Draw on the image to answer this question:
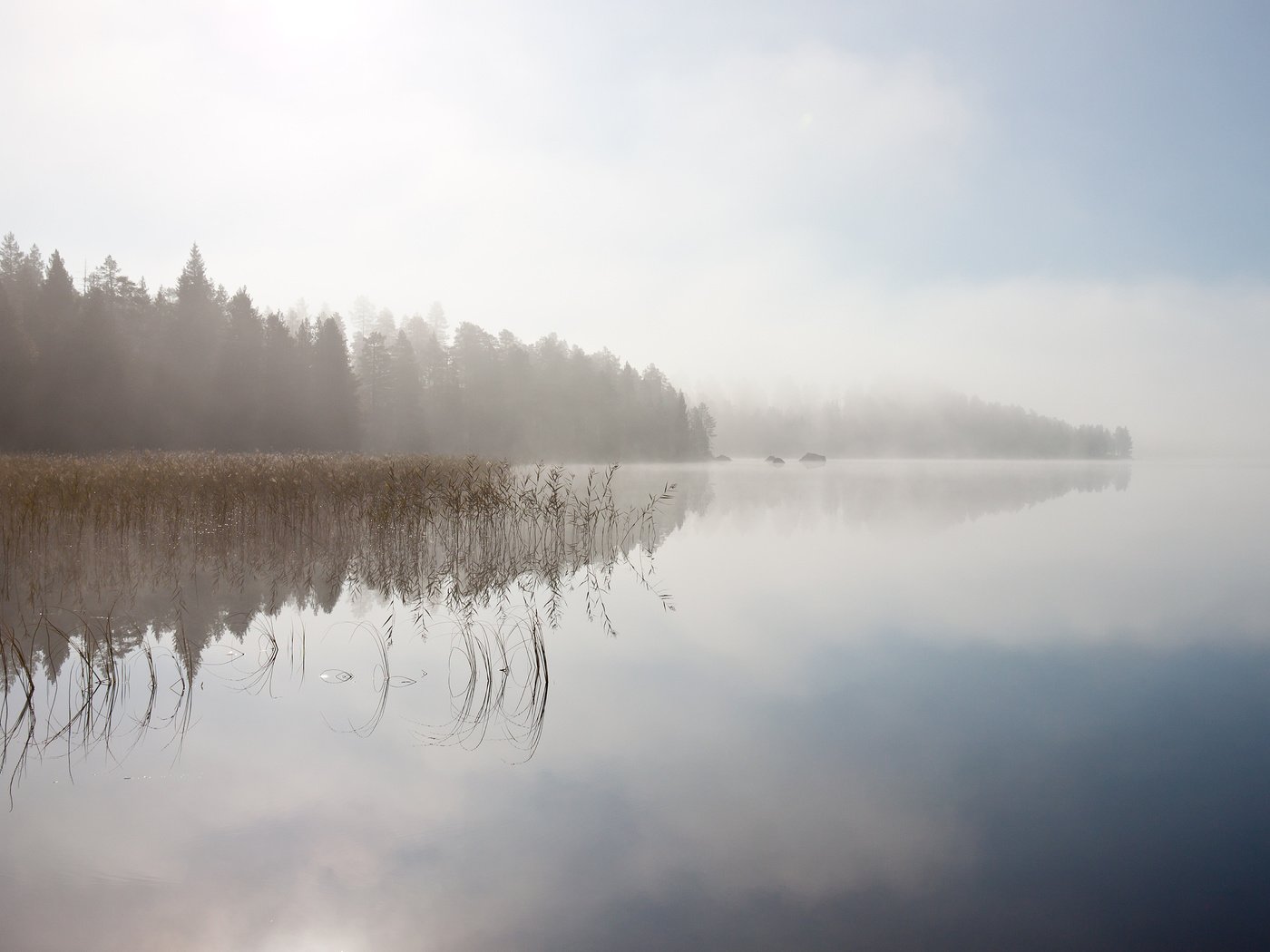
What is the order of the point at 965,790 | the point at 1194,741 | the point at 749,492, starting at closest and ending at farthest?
the point at 965,790
the point at 1194,741
the point at 749,492

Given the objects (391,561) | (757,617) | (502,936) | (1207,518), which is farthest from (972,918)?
(1207,518)

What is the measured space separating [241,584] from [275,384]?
3903 cm

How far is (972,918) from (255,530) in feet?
46.7

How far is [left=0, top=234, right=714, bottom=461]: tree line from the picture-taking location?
37.2 metres

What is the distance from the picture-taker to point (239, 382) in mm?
43188

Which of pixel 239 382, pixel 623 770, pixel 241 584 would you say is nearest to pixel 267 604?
pixel 241 584

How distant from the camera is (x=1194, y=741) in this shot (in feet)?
17.0

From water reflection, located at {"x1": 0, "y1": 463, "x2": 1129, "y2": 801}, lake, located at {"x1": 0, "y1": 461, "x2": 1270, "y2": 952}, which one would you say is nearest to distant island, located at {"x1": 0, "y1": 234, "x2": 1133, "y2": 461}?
water reflection, located at {"x1": 0, "y1": 463, "x2": 1129, "y2": 801}

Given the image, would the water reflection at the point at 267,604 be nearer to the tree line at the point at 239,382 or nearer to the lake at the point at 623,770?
the lake at the point at 623,770

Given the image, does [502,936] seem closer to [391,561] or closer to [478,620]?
[478,620]

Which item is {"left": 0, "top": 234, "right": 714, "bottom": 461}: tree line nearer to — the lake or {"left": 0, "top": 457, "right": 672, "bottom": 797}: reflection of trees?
{"left": 0, "top": 457, "right": 672, "bottom": 797}: reflection of trees

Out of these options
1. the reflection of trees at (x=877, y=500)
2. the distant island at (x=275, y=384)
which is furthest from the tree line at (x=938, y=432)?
the reflection of trees at (x=877, y=500)

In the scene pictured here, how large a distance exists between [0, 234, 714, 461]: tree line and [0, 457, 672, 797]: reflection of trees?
1074 inches

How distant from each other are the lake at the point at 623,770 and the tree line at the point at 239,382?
3490 centimetres
